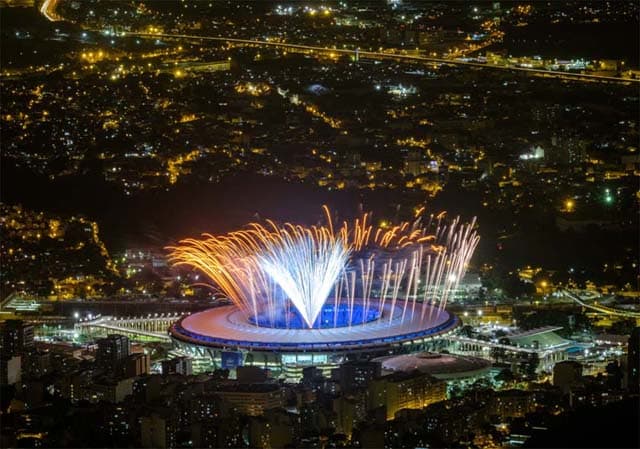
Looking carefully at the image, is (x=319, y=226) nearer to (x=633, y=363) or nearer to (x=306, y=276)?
(x=306, y=276)

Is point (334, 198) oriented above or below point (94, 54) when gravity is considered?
below

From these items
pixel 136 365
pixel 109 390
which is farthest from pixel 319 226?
pixel 109 390

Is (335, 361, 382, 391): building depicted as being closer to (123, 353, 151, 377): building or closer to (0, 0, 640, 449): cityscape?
(0, 0, 640, 449): cityscape

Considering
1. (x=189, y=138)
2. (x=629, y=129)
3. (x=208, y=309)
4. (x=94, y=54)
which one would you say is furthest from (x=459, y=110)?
(x=208, y=309)

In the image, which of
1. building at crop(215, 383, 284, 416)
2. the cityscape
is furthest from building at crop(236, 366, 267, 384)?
building at crop(215, 383, 284, 416)

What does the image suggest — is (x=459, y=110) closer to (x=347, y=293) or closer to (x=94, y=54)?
(x=94, y=54)

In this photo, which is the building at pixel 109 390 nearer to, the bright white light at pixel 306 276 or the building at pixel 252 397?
the building at pixel 252 397
